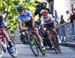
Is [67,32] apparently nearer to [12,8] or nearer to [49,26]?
[12,8]

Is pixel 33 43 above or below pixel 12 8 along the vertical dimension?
below

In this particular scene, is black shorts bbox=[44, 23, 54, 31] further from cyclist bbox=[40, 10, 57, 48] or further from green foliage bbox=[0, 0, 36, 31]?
green foliage bbox=[0, 0, 36, 31]

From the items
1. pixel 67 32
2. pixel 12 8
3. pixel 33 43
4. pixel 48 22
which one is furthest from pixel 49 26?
pixel 67 32

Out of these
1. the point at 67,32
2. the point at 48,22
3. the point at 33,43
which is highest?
the point at 48,22

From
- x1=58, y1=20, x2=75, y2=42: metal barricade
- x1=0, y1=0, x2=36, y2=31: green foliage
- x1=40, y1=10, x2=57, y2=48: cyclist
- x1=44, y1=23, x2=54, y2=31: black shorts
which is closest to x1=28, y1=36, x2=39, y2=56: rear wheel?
x1=40, y1=10, x2=57, y2=48: cyclist

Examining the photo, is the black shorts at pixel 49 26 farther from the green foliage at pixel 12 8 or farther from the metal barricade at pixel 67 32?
the metal barricade at pixel 67 32

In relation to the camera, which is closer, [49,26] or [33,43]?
[33,43]

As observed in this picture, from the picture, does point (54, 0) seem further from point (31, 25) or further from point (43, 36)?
point (31, 25)

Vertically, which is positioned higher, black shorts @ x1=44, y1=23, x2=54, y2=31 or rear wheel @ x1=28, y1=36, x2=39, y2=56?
black shorts @ x1=44, y1=23, x2=54, y2=31

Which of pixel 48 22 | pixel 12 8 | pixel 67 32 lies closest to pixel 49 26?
pixel 48 22

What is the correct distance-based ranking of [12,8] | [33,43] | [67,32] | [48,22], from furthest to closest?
[67,32], [12,8], [48,22], [33,43]

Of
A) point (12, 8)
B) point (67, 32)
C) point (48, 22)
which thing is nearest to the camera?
point (48, 22)

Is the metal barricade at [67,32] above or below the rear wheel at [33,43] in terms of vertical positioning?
below

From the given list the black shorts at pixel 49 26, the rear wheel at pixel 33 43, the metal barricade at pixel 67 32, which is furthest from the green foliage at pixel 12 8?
the rear wheel at pixel 33 43
